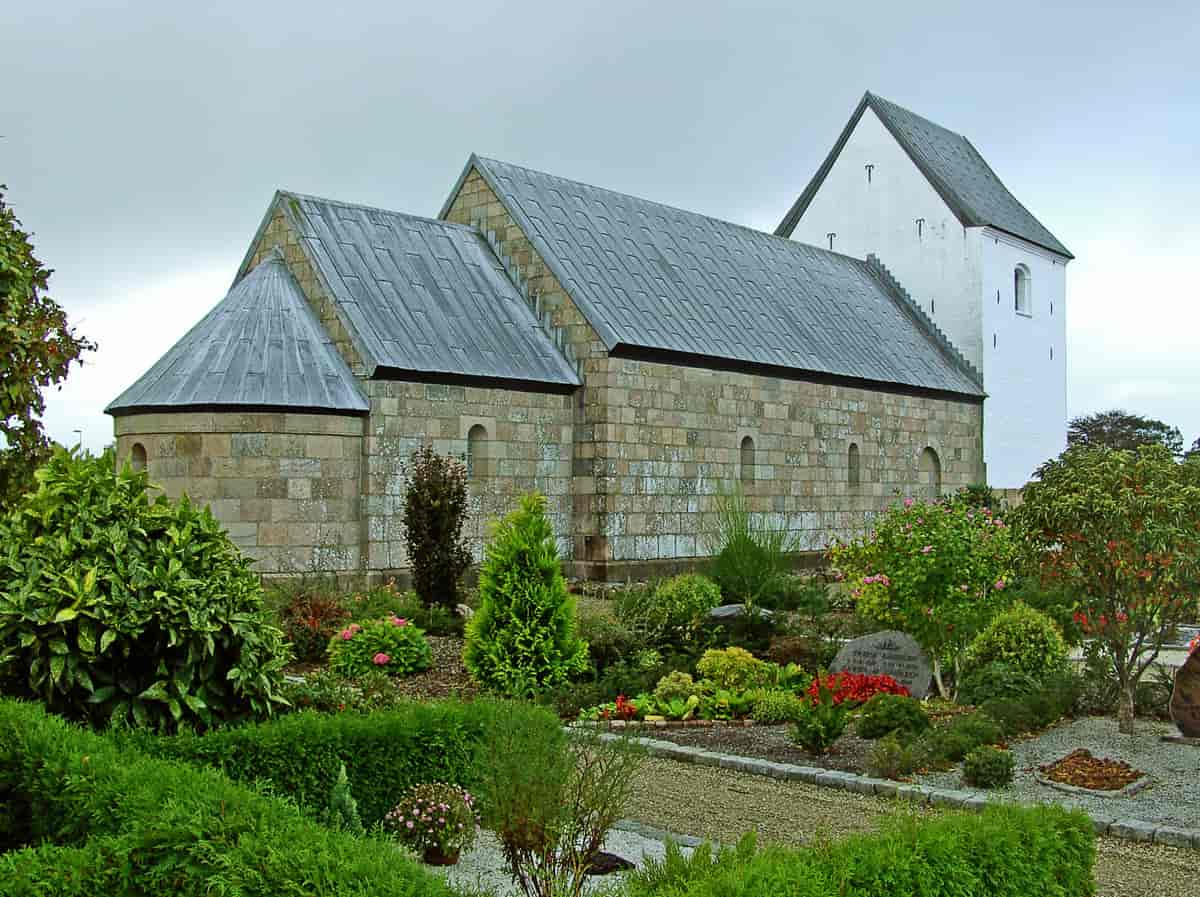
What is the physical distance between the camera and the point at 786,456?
20.7 m

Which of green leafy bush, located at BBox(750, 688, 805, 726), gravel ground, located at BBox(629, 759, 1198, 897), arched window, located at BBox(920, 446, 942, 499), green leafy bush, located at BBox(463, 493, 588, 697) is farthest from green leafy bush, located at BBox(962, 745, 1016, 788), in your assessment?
arched window, located at BBox(920, 446, 942, 499)


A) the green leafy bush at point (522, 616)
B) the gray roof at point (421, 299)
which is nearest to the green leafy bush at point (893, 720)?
the green leafy bush at point (522, 616)

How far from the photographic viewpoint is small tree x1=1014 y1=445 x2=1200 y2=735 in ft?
26.7

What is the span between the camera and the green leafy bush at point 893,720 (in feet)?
27.3

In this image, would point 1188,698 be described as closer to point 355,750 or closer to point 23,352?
point 355,750

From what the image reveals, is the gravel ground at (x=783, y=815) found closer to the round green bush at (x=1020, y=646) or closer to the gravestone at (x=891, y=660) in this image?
the gravestone at (x=891, y=660)

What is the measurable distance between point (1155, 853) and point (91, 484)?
231 inches

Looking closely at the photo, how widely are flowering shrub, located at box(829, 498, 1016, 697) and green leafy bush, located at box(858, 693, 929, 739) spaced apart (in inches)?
59.1

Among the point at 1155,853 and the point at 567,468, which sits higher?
the point at 567,468

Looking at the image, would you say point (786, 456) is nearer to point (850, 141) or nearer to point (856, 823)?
point (850, 141)

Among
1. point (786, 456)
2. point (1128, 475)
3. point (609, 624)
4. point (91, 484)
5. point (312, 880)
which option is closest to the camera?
point (312, 880)

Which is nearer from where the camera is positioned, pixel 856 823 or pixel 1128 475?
pixel 856 823

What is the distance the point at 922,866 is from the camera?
3.88 m

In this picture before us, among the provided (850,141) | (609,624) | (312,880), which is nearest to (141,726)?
(312,880)
